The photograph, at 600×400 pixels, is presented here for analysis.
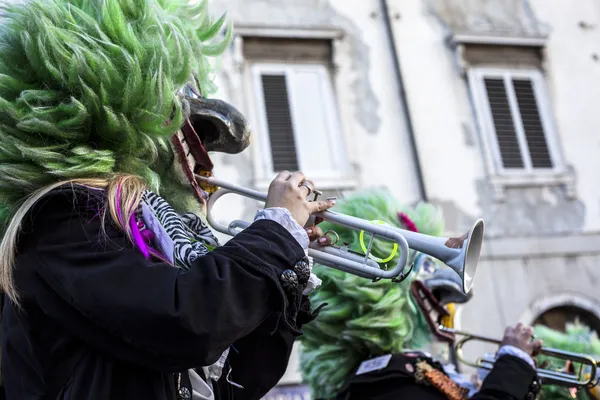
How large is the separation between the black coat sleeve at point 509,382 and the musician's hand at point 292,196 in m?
1.81

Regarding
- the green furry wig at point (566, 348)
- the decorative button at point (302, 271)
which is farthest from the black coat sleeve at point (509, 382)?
the decorative button at point (302, 271)

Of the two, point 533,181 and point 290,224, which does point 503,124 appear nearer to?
point 533,181

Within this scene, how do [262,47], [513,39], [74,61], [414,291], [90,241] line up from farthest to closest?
[513,39]
[262,47]
[414,291]
[74,61]
[90,241]

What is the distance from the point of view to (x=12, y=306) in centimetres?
218

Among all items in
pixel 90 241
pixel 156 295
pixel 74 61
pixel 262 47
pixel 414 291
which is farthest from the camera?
pixel 262 47

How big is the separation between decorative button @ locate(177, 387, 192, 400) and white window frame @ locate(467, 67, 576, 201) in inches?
349

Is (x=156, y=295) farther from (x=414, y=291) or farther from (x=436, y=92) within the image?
(x=436, y=92)

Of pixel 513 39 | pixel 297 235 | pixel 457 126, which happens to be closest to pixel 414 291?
pixel 297 235

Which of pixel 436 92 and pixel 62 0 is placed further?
pixel 436 92

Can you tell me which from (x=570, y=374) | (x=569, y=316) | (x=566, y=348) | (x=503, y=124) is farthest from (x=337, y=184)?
(x=570, y=374)

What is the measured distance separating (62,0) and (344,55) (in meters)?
8.50

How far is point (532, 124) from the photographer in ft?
37.1

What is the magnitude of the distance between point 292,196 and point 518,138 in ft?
30.8

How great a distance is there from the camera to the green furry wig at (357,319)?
3971 millimetres
